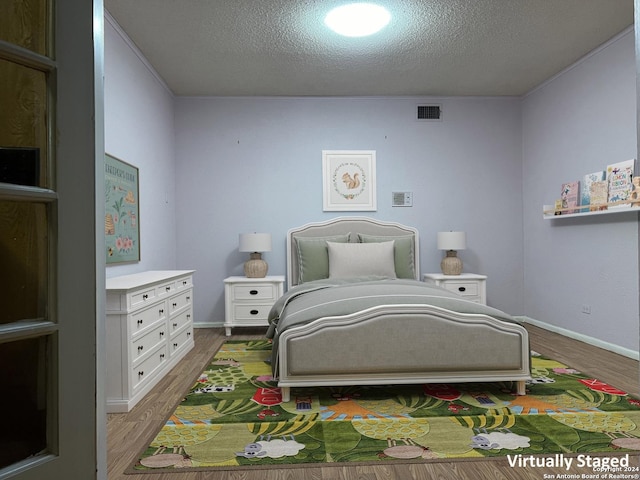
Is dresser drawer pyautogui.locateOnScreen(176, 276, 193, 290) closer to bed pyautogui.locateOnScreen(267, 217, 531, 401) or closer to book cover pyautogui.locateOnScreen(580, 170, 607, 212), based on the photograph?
bed pyautogui.locateOnScreen(267, 217, 531, 401)

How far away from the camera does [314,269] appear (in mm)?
4758

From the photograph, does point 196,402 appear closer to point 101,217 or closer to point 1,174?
point 101,217

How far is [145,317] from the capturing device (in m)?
3.00

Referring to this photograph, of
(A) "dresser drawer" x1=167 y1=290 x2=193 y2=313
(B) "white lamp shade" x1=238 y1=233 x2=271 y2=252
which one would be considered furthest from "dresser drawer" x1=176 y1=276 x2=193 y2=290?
(B) "white lamp shade" x1=238 y1=233 x2=271 y2=252

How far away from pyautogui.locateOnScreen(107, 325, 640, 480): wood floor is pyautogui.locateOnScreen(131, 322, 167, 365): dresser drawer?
0.88 ft

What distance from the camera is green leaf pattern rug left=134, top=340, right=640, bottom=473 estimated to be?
6.61 feet

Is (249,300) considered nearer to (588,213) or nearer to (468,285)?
(468,285)

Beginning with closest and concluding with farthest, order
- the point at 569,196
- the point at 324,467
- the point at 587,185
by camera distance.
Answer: the point at 324,467 < the point at 587,185 < the point at 569,196

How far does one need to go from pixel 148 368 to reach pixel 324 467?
Result: 1.62m

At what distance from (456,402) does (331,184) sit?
10.4 ft

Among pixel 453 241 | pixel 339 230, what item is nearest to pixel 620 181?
pixel 453 241

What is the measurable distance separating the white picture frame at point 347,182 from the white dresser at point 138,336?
223 cm

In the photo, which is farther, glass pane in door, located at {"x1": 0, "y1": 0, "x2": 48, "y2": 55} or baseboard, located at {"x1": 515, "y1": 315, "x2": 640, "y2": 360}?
baseboard, located at {"x1": 515, "y1": 315, "x2": 640, "y2": 360}

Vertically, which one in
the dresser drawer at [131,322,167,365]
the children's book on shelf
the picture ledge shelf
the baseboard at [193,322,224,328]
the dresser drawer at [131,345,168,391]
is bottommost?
the baseboard at [193,322,224,328]
